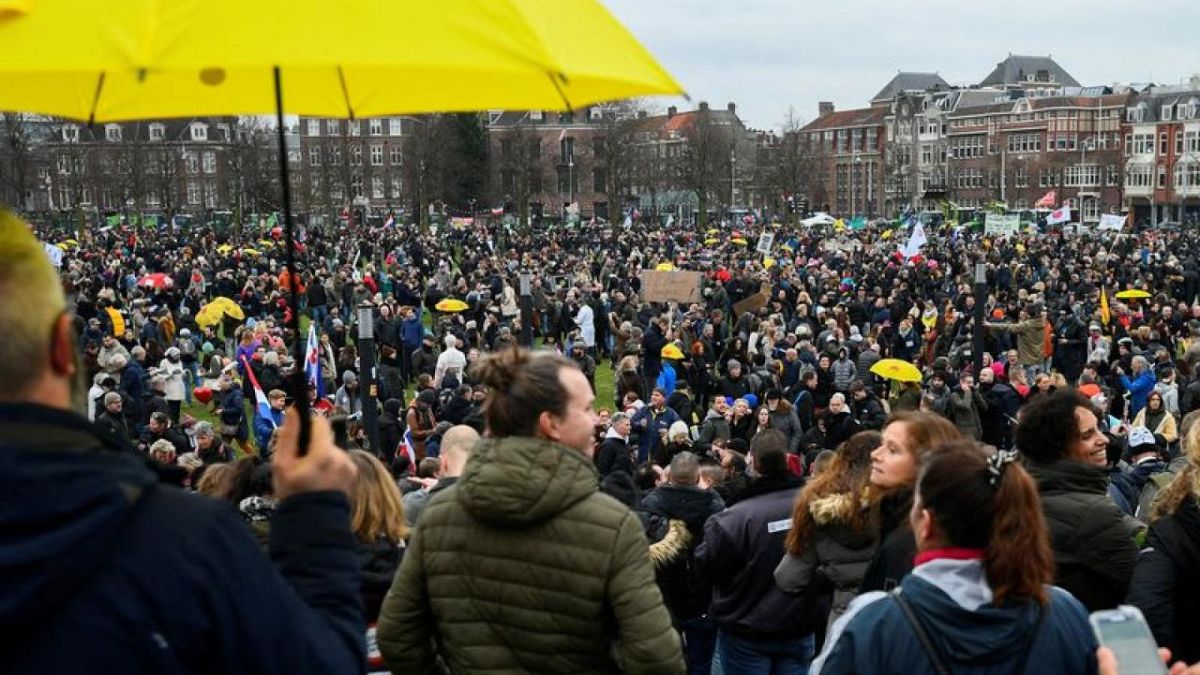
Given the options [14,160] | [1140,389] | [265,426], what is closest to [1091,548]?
[265,426]

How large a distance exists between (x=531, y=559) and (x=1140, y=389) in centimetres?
1240

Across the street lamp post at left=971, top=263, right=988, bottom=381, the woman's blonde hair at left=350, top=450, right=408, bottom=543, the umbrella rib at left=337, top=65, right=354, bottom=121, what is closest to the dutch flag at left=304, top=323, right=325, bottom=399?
the street lamp post at left=971, top=263, right=988, bottom=381

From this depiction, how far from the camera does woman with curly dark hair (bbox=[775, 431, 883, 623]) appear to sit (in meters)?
3.69

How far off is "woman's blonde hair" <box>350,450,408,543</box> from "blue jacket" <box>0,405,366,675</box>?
171 centimetres

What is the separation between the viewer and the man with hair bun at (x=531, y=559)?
2473mm

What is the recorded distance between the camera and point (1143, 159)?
268 ft

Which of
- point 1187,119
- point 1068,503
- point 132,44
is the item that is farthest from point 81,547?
point 1187,119

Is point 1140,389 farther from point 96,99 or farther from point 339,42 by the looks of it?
point 339,42

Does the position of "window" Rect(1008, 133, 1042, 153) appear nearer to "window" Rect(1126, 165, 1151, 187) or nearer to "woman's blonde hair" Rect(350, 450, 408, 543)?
"window" Rect(1126, 165, 1151, 187)

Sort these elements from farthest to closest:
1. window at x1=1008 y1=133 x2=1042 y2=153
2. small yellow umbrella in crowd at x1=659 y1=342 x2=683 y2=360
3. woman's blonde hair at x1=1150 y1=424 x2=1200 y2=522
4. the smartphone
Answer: window at x1=1008 y1=133 x2=1042 y2=153, small yellow umbrella in crowd at x1=659 y1=342 x2=683 y2=360, woman's blonde hair at x1=1150 y1=424 x2=1200 y2=522, the smartphone

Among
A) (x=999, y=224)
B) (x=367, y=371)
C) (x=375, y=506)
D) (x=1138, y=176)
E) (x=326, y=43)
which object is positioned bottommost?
(x=367, y=371)

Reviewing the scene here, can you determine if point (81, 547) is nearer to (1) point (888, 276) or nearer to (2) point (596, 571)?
(2) point (596, 571)

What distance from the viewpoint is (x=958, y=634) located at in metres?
2.16

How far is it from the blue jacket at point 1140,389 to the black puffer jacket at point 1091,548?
10.9 m
